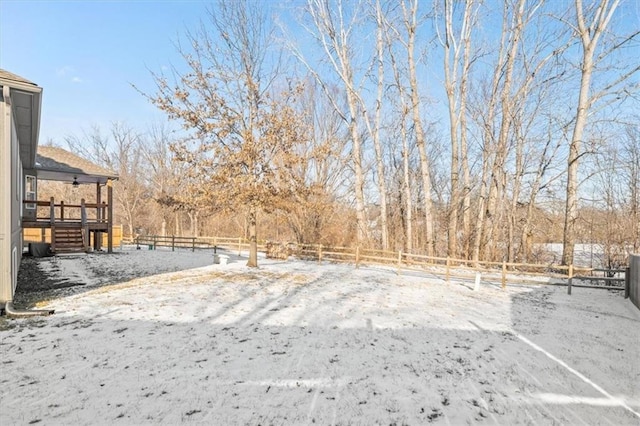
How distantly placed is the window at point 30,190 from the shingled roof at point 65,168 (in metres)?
0.47

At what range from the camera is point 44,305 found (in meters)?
6.73

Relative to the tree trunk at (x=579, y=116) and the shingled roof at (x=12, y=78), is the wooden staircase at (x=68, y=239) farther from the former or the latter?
the tree trunk at (x=579, y=116)

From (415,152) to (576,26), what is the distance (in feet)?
41.0

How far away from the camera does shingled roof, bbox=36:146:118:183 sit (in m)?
15.5

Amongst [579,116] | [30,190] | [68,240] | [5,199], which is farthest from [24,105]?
[579,116]

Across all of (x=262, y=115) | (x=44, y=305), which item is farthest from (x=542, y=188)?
(x=44, y=305)

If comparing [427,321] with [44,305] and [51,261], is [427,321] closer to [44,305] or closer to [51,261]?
[44,305]

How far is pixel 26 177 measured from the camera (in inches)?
587

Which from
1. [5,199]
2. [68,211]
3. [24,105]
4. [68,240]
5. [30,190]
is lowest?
[68,240]

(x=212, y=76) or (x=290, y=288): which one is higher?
(x=212, y=76)

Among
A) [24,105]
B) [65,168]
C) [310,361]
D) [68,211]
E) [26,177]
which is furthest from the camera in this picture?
[68,211]

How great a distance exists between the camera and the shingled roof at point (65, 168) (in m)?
15.5

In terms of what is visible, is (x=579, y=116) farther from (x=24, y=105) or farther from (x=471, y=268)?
(x=24, y=105)

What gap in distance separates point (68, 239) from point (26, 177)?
3337 millimetres
